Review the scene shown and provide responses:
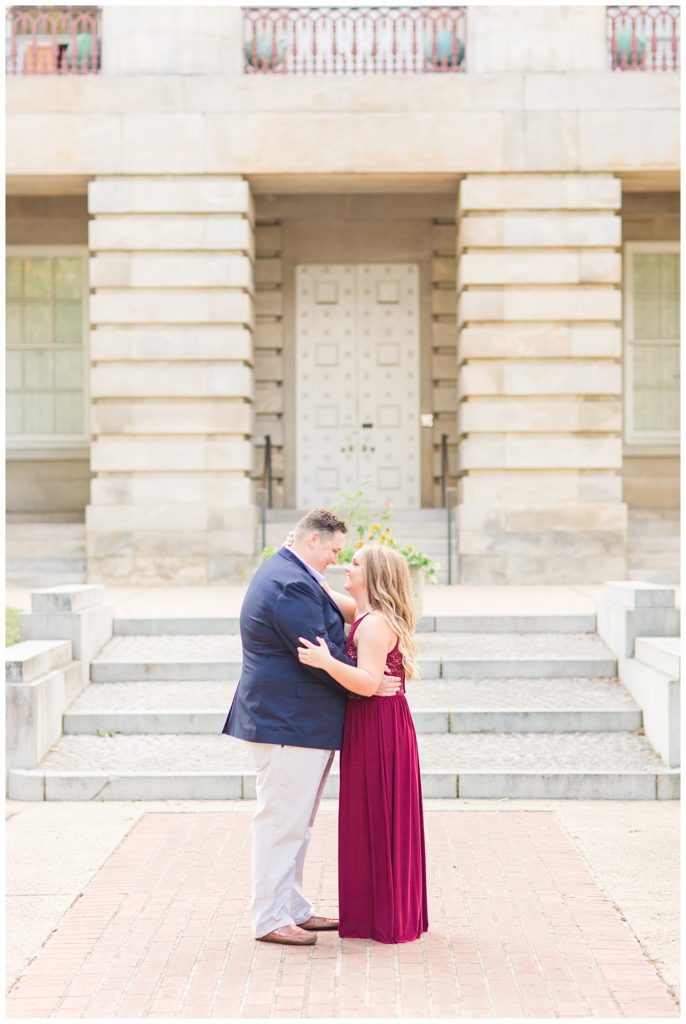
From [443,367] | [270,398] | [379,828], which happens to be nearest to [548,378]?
[443,367]

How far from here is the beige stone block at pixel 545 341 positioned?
14.9 m

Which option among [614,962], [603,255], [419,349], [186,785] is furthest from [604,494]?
[614,962]

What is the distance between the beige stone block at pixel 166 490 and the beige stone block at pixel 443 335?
4.21 metres

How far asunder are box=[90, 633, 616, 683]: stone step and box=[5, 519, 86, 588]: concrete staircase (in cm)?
492

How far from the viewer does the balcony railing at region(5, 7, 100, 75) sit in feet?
50.0

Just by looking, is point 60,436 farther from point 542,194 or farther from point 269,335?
point 542,194

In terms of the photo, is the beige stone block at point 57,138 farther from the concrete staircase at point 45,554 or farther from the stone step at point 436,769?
the stone step at point 436,769

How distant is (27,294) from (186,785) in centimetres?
1115

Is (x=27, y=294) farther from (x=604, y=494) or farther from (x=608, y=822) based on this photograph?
(x=608, y=822)

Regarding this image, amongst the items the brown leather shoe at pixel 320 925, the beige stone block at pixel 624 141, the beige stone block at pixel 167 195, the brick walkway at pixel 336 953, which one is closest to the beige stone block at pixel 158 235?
the beige stone block at pixel 167 195

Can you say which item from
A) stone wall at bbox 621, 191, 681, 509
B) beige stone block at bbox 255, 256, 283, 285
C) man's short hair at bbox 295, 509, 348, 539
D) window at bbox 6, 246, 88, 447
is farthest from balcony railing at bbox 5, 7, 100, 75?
man's short hair at bbox 295, 509, 348, 539

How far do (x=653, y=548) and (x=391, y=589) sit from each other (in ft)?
36.4

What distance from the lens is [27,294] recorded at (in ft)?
56.7

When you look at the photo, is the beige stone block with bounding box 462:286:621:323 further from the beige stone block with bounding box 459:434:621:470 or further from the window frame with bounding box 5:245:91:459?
the window frame with bounding box 5:245:91:459
